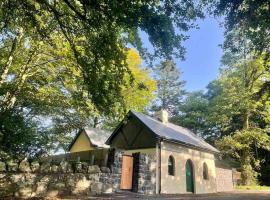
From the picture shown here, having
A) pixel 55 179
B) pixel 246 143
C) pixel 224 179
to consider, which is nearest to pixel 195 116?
pixel 246 143

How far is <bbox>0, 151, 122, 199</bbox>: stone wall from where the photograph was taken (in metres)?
8.81

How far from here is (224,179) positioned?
24500 mm

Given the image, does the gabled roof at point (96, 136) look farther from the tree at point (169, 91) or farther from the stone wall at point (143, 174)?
the tree at point (169, 91)

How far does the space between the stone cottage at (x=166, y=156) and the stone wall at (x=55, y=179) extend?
69.6 inches

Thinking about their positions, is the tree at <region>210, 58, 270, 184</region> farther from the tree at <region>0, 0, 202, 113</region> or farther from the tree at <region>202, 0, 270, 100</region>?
the tree at <region>0, 0, 202, 113</region>

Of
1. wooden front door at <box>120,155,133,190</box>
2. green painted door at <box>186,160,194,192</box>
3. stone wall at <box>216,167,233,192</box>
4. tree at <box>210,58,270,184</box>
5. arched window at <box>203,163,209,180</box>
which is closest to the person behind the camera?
wooden front door at <box>120,155,133,190</box>

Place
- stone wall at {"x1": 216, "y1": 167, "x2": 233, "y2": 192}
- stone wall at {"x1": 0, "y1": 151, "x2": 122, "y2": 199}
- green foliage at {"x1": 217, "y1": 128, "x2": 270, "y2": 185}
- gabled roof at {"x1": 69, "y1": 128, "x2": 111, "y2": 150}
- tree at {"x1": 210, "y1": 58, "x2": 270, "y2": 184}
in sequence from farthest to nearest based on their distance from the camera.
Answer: tree at {"x1": 210, "y1": 58, "x2": 270, "y2": 184}
green foliage at {"x1": 217, "y1": 128, "x2": 270, "y2": 185}
gabled roof at {"x1": 69, "y1": 128, "x2": 111, "y2": 150}
stone wall at {"x1": 216, "y1": 167, "x2": 233, "y2": 192}
stone wall at {"x1": 0, "y1": 151, "x2": 122, "y2": 199}

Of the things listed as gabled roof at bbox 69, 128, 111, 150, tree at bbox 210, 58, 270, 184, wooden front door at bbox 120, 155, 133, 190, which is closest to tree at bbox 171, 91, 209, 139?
tree at bbox 210, 58, 270, 184

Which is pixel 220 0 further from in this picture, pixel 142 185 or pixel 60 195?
pixel 142 185

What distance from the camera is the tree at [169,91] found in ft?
156

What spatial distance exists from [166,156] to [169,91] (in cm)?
3202

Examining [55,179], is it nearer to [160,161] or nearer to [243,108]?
[160,161]

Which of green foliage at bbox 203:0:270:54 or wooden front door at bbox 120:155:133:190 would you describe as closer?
green foliage at bbox 203:0:270:54

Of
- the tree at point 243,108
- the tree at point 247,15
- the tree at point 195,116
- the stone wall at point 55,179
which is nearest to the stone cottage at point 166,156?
the stone wall at point 55,179
